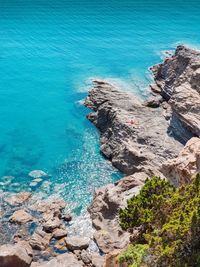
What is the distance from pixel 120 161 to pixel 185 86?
9149mm

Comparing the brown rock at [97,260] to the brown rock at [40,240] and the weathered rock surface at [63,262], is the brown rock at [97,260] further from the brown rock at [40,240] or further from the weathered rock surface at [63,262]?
the brown rock at [40,240]

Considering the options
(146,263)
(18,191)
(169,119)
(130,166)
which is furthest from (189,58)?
(146,263)

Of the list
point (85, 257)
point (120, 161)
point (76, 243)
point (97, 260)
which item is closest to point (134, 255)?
point (97, 260)

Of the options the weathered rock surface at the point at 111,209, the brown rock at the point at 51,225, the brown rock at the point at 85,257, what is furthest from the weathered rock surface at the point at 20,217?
the brown rock at the point at 85,257

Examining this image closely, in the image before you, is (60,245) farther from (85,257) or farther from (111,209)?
(111,209)

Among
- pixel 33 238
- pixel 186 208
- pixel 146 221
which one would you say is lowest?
pixel 33 238

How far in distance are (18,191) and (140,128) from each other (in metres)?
13.2

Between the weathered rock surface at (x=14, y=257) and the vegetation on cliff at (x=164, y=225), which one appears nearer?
the vegetation on cliff at (x=164, y=225)

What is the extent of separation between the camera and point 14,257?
27234mm

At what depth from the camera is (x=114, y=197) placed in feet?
109

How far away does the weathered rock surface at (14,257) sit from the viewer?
89.4ft

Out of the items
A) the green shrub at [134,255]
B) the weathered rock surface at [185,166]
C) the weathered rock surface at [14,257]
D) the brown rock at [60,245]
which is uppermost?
the weathered rock surface at [185,166]

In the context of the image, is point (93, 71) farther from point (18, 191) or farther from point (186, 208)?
point (186, 208)

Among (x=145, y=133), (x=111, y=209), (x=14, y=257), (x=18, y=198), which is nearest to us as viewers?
(x=14, y=257)
